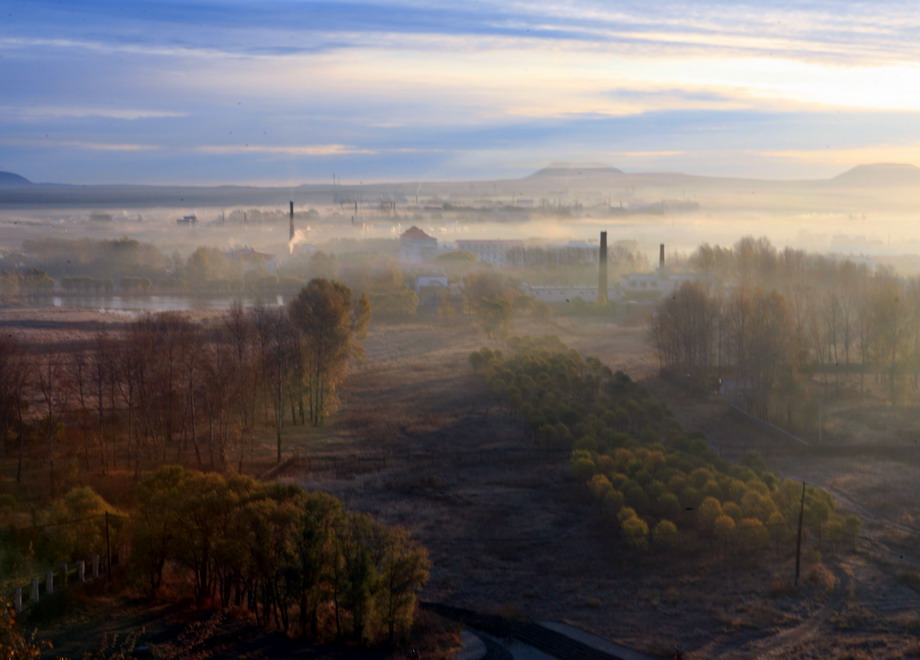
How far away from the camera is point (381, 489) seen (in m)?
9.66

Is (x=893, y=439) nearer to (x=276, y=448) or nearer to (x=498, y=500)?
(x=498, y=500)

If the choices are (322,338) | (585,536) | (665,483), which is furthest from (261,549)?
(322,338)

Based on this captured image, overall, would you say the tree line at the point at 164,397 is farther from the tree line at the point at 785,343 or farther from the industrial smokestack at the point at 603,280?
the industrial smokestack at the point at 603,280

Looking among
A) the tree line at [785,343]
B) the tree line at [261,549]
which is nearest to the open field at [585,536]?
the tree line at [261,549]

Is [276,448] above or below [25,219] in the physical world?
below

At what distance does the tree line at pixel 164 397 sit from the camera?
31.8 feet

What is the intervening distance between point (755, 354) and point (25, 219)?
2952 centimetres

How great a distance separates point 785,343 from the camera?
605 inches

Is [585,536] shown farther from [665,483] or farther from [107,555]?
[107,555]

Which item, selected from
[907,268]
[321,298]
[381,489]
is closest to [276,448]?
[381,489]

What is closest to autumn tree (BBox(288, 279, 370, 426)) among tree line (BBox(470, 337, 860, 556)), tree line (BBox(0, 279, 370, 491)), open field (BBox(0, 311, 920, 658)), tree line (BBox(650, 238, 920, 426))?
tree line (BBox(0, 279, 370, 491))

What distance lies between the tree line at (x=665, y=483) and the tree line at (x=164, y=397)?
11.5 feet

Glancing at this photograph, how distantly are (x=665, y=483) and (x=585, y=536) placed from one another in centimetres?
113

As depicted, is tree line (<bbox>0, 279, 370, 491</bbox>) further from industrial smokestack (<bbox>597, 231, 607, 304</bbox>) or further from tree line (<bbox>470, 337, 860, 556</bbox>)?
industrial smokestack (<bbox>597, 231, 607, 304</bbox>)
